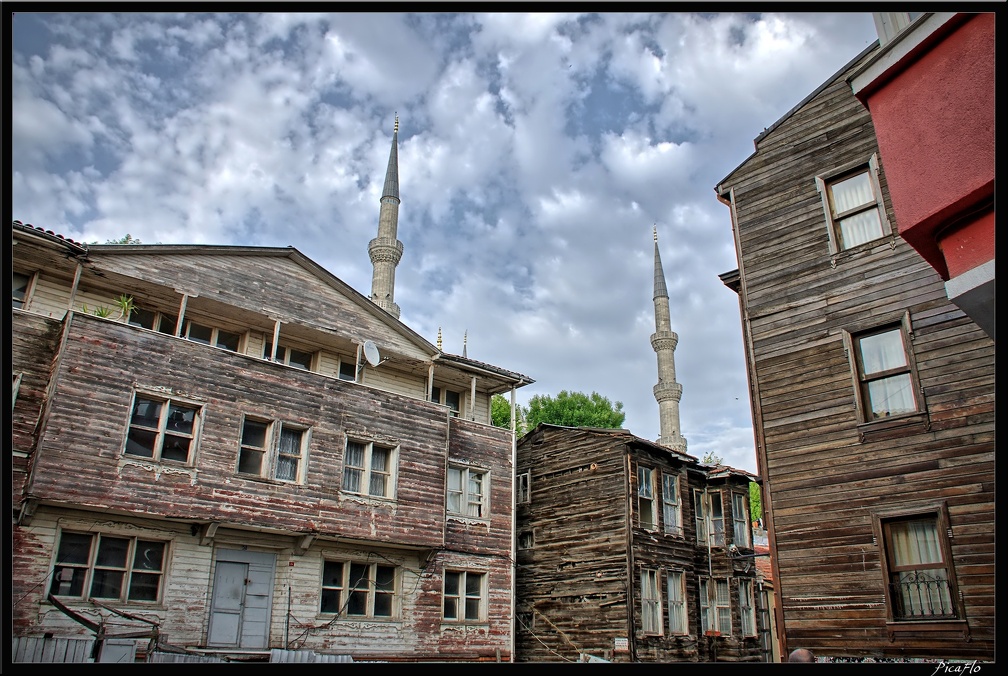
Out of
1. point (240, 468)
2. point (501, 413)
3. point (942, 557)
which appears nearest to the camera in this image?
point (942, 557)

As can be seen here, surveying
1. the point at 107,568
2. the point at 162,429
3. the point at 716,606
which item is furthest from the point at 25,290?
the point at 716,606

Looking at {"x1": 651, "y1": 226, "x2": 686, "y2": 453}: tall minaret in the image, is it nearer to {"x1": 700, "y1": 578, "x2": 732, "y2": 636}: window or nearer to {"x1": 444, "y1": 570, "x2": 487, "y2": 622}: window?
{"x1": 700, "y1": 578, "x2": 732, "y2": 636}: window

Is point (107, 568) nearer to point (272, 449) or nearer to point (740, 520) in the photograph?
point (272, 449)

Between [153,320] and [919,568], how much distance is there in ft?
60.5

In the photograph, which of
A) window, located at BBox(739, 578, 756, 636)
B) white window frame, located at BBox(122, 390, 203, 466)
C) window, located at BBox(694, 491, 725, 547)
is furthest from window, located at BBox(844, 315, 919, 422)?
window, located at BBox(739, 578, 756, 636)

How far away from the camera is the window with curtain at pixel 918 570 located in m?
11.4

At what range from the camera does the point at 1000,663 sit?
4828mm

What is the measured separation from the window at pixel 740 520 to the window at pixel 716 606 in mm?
1845

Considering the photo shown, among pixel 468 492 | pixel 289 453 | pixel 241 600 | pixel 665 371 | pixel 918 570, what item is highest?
pixel 665 371

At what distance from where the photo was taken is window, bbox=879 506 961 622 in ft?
37.2

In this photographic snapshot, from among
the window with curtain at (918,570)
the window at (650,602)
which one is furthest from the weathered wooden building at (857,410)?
the window at (650,602)

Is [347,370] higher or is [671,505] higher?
[347,370]

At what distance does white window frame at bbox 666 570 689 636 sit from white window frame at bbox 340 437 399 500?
33.9 feet

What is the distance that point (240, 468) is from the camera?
62.4 feet
